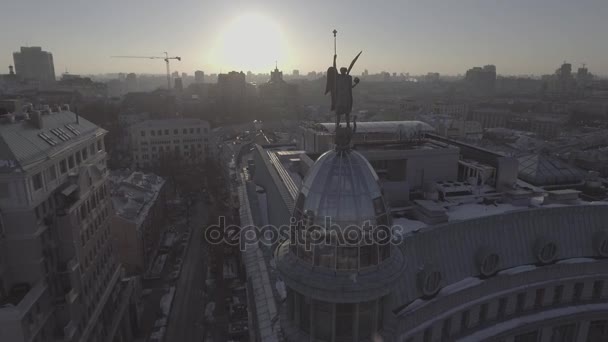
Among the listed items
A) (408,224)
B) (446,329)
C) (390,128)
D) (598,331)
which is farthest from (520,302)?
(390,128)

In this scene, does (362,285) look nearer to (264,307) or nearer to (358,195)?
(358,195)

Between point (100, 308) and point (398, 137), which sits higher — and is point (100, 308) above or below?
below

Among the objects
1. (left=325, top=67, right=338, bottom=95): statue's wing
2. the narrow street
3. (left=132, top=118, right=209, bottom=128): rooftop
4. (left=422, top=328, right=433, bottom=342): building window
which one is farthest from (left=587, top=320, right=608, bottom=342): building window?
(left=132, top=118, right=209, bottom=128): rooftop

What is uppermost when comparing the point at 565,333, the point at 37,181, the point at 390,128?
the point at 390,128

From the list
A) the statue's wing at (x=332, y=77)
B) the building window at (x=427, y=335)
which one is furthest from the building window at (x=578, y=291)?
the statue's wing at (x=332, y=77)

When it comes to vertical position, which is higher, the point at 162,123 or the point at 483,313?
the point at 162,123

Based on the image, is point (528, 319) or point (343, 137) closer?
point (343, 137)

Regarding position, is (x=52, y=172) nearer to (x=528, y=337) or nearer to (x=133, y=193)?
(x=133, y=193)

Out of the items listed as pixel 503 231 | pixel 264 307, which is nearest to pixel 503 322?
pixel 503 231
